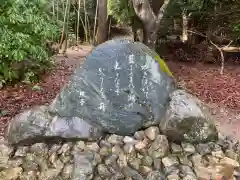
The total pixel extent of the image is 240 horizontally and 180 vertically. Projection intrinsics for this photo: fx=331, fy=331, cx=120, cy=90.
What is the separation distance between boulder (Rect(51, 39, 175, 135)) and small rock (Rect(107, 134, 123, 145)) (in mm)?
59

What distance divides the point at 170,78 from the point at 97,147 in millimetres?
1255

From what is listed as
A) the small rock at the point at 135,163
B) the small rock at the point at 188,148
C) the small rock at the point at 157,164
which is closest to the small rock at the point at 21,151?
the small rock at the point at 135,163

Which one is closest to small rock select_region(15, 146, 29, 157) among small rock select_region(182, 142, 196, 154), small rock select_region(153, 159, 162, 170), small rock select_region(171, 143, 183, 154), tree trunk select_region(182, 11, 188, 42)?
small rock select_region(153, 159, 162, 170)

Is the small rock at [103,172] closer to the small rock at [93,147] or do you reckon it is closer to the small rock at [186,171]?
the small rock at [93,147]

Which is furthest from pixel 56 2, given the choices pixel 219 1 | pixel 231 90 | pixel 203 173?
pixel 203 173

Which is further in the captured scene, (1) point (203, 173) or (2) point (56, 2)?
(2) point (56, 2)

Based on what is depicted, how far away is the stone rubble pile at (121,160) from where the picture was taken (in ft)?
11.7

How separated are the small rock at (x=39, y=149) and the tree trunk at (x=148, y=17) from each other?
3.90 meters

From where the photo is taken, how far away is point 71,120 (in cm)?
390

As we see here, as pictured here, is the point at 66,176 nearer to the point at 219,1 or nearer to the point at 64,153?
the point at 64,153

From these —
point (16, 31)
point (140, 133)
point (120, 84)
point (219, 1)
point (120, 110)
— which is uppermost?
point (219, 1)

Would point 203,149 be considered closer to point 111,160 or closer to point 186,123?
point 186,123

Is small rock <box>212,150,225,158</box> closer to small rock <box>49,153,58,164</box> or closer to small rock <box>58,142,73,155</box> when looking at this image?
small rock <box>58,142,73,155</box>

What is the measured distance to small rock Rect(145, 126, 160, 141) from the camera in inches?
151
